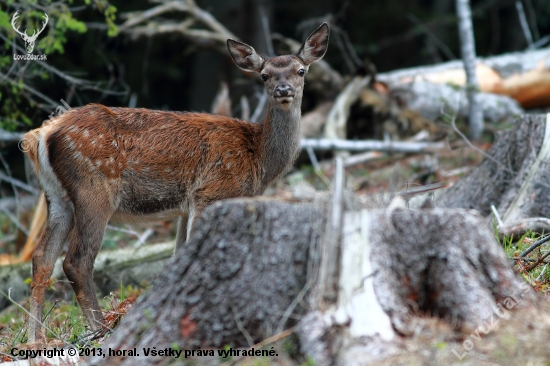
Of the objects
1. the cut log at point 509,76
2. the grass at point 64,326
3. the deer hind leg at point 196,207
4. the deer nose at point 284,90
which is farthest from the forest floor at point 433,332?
the cut log at point 509,76

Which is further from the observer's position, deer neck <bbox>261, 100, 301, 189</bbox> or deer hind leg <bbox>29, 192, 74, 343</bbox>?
deer neck <bbox>261, 100, 301, 189</bbox>

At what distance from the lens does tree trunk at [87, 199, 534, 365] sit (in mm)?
3447

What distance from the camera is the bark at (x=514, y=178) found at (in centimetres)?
643

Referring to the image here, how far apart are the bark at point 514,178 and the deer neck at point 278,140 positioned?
1.71m

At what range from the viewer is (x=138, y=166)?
18.9ft

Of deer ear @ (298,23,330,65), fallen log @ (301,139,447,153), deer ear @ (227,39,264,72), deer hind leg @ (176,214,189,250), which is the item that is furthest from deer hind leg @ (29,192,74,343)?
fallen log @ (301,139,447,153)

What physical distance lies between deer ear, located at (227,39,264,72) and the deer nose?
2.11 ft

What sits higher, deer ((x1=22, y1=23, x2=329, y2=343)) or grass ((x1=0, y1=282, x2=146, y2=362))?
deer ((x1=22, y1=23, x2=329, y2=343))

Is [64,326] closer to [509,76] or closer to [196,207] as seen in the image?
[196,207]

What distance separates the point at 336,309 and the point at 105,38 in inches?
432

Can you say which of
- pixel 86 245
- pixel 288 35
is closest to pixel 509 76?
pixel 288 35

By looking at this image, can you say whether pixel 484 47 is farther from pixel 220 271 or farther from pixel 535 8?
pixel 220 271

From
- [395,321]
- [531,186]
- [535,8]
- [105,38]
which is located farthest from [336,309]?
[535,8]

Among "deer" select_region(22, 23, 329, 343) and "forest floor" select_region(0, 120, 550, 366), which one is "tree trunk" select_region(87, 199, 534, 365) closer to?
"forest floor" select_region(0, 120, 550, 366)
